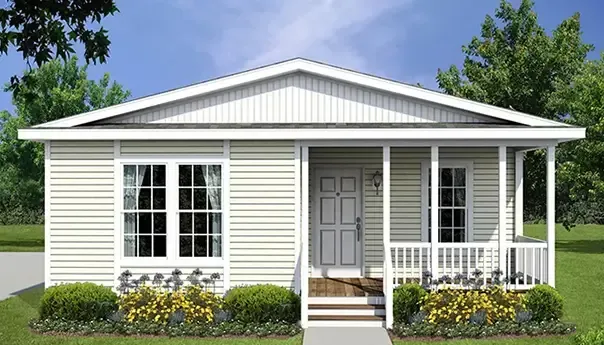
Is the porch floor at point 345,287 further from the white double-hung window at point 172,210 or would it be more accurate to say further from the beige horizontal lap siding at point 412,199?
the white double-hung window at point 172,210

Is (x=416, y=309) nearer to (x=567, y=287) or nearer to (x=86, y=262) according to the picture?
(x=86, y=262)

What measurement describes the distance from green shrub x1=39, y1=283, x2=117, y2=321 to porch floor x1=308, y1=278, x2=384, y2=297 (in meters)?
3.81

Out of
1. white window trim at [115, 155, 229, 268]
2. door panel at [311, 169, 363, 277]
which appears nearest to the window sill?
white window trim at [115, 155, 229, 268]

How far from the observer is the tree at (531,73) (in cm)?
3284

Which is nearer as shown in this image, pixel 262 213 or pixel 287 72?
pixel 262 213

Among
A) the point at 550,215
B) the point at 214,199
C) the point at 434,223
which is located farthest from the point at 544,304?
the point at 214,199

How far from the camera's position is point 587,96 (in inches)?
1080

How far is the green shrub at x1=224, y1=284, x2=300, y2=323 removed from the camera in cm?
1106

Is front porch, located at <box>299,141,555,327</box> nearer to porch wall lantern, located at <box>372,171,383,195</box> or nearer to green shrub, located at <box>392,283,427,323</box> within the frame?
porch wall lantern, located at <box>372,171,383,195</box>

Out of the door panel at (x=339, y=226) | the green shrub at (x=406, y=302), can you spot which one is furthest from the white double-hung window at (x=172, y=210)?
the green shrub at (x=406, y=302)

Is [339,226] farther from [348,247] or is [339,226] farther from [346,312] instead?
[346,312]

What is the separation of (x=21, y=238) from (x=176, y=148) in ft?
85.3

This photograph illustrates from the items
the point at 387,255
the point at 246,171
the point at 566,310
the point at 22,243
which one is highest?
the point at 246,171

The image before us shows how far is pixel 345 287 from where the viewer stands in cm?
1271
